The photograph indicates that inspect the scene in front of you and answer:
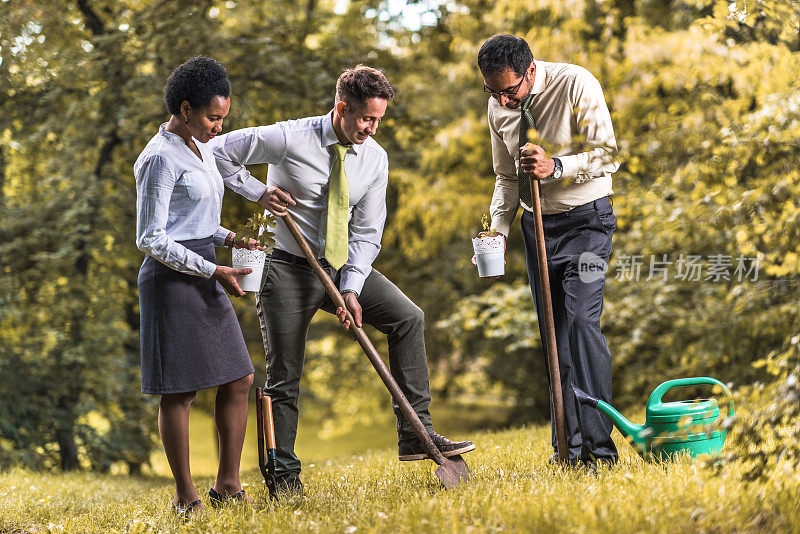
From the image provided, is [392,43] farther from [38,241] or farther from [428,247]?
[38,241]

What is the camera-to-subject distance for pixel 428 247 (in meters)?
13.3

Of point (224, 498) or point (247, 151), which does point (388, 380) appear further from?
point (247, 151)

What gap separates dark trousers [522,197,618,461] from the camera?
435cm

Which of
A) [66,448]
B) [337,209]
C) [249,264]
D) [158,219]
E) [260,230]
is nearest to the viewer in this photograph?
[158,219]

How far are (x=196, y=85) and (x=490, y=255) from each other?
1780 millimetres

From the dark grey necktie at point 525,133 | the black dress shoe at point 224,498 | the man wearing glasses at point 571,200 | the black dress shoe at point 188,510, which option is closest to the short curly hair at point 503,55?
the man wearing glasses at point 571,200

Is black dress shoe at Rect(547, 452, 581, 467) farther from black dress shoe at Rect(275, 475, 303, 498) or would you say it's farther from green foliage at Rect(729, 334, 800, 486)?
black dress shoe at Rect(275, 475, 303, 498)

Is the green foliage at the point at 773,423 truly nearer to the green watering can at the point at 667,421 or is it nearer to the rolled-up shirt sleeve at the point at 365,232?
the green watering can at the point at 667,421

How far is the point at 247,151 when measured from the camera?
4.43 metres

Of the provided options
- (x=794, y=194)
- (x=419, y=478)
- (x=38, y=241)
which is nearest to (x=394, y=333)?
(x=419, y=478)

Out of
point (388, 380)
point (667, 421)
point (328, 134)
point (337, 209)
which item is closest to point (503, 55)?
point (328, 134)

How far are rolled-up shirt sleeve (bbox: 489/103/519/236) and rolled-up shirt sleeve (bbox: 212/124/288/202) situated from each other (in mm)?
1266

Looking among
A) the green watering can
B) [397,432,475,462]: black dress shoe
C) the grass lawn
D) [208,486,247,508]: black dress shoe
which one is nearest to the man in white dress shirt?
[397,432,475,462]: black dress shoe

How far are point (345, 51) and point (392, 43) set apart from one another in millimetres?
4350
